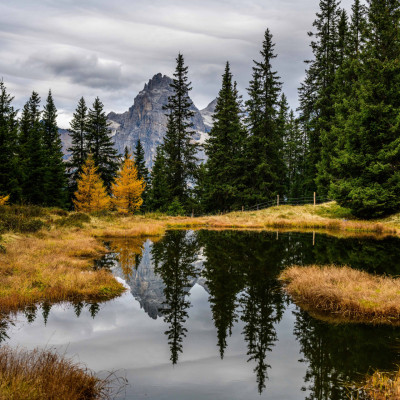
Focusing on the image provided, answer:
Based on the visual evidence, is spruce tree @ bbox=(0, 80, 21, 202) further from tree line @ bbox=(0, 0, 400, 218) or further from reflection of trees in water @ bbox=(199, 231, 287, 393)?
reflection of trees in water @ bbox=(199, 231, 287, 393)

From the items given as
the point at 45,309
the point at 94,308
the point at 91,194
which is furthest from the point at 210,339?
the point at 91,194

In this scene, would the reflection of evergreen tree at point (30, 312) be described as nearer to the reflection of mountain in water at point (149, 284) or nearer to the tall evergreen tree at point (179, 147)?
the reflection of mountain in water at point (149, 284)

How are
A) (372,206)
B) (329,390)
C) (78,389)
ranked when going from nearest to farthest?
(78,389), (329,390), (372,206)

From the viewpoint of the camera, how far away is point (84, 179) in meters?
40.7

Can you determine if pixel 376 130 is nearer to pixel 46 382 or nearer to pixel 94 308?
pixel 94 308

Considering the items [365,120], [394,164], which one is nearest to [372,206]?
[394,164]

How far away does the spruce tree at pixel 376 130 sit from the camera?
96.2ft

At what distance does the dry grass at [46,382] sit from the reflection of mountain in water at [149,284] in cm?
439

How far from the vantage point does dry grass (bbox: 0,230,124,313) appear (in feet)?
31.8

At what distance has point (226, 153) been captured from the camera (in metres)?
46.5

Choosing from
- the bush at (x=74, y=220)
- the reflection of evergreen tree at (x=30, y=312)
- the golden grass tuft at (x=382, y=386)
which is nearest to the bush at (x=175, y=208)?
the bush at (x=74, y=220)

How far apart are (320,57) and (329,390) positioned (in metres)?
45.8

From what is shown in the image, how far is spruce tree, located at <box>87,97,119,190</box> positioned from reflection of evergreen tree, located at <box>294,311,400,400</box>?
42.9m

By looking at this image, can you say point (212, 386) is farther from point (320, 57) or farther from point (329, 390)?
point (320, 57)
